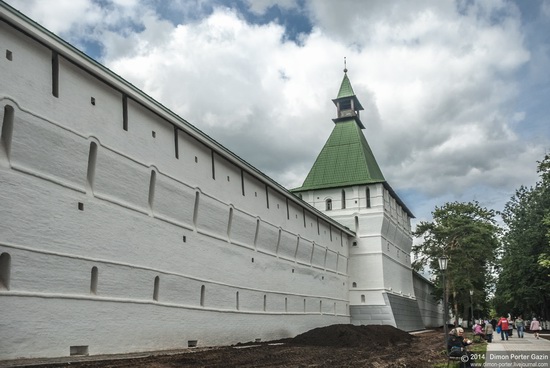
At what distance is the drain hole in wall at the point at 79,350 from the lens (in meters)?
11.3

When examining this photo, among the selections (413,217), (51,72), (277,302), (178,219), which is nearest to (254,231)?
(277,302)

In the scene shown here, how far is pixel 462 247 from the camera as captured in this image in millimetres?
40406

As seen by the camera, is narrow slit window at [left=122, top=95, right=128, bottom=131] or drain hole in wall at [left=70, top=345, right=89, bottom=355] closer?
drain hole in wall at [left=70, top=345, right=89, bottom=355]

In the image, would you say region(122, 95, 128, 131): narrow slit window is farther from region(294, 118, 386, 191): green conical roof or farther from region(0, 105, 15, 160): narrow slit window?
region(294, 118, 386, 191): green conical roof

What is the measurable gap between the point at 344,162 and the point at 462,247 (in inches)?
452

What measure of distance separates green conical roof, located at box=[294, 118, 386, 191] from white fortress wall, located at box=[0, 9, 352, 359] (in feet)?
55.3

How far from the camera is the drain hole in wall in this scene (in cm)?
1132

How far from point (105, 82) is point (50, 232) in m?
4.44

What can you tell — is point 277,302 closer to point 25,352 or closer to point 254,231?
point 254,231

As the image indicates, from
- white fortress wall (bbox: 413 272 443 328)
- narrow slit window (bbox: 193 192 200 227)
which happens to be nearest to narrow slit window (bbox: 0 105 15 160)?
narrow slit window (bbox: 193 192 200 227)

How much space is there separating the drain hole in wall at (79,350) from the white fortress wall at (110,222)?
6 cm

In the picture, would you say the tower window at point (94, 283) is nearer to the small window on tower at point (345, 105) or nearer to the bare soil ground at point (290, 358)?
the bare soil ground at point (290, 358)

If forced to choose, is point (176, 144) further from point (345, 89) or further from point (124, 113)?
point (345, 89)

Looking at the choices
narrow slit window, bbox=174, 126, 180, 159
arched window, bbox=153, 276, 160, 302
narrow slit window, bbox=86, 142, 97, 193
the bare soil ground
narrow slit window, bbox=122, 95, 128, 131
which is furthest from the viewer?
narrow slit window, bbox=174, 126, 180, 159
